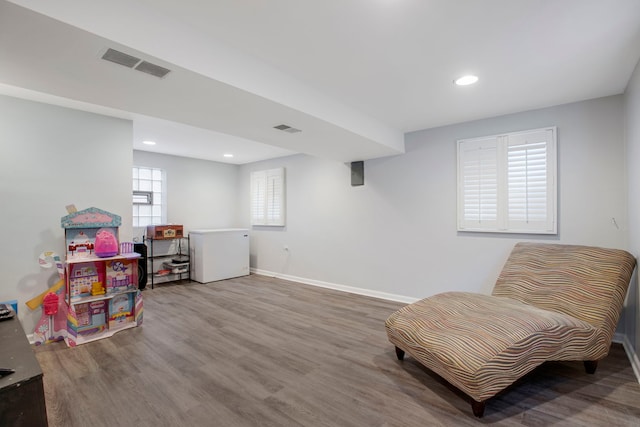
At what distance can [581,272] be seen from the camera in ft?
8.50

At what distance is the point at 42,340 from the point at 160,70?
3043 mm

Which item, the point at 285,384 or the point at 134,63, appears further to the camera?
the point at 285,384

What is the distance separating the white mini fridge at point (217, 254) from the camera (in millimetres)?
5537

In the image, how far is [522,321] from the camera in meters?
2.04

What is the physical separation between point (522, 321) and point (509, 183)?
192 cm

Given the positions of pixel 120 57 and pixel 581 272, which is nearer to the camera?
pixel 120 57

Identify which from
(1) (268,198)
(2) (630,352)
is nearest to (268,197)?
(1) (268,198)

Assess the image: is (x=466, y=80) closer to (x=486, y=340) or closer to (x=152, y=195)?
(x=486, y=340)

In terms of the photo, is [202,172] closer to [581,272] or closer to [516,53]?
[516,53]

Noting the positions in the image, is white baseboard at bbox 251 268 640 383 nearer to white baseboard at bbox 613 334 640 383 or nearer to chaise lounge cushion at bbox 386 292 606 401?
white baseboard at bbox 613 334 640 383

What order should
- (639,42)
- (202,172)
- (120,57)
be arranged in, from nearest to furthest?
(120,57) → (639,42) → (202,172)

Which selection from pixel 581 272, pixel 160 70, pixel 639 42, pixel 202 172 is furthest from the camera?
pixel 202 172

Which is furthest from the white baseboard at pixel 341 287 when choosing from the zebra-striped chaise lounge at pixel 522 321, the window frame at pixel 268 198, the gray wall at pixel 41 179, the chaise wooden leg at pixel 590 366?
the gray wall at pixel 41 179

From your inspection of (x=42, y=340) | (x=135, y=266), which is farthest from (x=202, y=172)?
(x=42, y=340)
